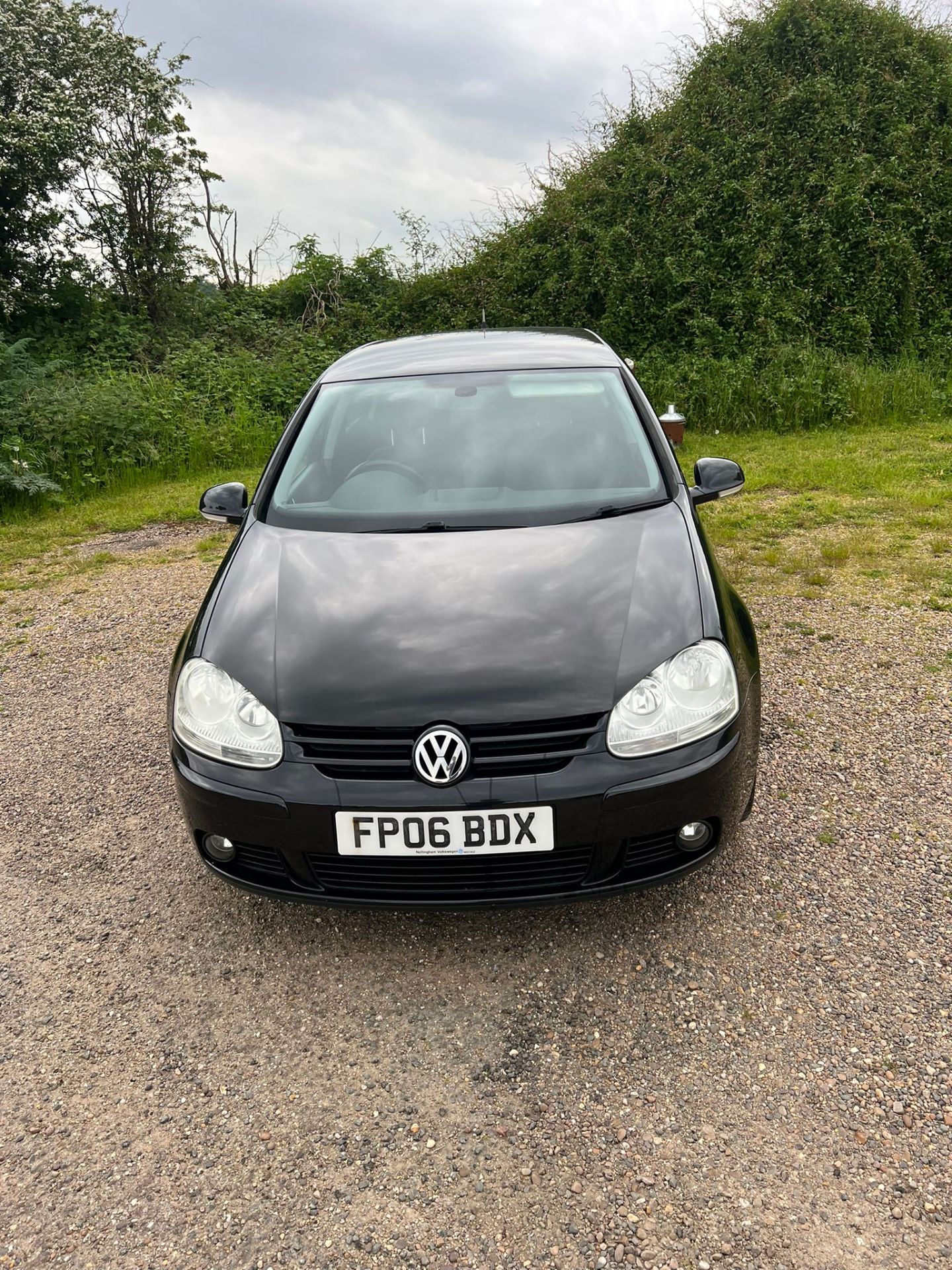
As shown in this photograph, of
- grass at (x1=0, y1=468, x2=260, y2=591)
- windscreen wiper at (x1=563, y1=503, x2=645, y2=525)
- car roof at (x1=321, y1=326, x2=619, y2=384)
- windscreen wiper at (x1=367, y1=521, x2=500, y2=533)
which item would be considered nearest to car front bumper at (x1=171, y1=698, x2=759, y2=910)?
windscreen wiper at (x1=563, y1=503, x2=645, y2=525)

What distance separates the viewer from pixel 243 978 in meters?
2.37

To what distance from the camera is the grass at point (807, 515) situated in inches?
209

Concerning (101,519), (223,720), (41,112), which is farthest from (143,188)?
(223,720)

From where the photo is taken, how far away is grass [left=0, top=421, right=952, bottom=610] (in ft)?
17.4

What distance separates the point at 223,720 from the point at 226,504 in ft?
4.54

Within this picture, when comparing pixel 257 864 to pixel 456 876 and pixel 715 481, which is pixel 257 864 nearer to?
pixel 456 876

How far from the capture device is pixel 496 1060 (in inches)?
81.4

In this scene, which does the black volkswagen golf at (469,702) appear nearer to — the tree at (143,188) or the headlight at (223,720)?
the headlight at (223,720)

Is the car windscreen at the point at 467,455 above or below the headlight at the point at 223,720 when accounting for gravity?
above

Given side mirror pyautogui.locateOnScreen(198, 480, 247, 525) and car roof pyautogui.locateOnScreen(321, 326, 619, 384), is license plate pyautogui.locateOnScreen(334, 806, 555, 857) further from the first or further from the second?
car roof pyautogui.locateOnScreen(321, 326, 619, 384)

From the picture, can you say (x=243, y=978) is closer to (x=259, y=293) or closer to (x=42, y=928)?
(x=42, y=928)

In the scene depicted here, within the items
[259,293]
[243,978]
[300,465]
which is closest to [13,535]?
[300,465]

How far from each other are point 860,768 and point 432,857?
1856mm

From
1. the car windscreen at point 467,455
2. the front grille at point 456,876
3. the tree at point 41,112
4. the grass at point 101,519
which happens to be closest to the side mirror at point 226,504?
the car windscreen at point 467,455
